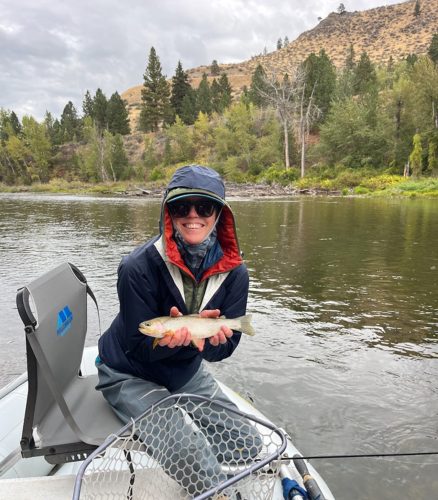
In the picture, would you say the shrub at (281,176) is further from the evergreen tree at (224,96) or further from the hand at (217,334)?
the hand at (217,334)

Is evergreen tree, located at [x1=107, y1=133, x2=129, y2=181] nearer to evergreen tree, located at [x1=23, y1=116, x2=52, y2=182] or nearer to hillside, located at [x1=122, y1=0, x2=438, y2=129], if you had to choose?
evergreen tree, located at [x1=23, y1=116, x2=52, y2=182]

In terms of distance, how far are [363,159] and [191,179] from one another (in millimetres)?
52579

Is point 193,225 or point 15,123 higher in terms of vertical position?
point 15,123

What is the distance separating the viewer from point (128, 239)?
1791cm

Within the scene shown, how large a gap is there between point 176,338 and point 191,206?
0.89 metres

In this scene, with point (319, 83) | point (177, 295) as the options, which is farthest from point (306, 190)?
point (177, 295)

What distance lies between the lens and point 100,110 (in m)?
97.1

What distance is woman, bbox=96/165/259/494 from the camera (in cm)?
278

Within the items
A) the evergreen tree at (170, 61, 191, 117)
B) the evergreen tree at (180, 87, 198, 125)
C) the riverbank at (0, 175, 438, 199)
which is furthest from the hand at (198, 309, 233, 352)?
the evergreen tree at (170, 61, 191, 117)

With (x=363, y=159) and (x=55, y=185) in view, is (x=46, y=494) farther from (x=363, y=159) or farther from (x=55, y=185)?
(x=55, y=185)

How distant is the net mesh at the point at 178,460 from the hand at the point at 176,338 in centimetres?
36

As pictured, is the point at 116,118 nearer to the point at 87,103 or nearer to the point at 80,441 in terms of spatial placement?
the point at 87,103

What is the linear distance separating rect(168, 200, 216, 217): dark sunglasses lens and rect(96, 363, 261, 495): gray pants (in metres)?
1.20

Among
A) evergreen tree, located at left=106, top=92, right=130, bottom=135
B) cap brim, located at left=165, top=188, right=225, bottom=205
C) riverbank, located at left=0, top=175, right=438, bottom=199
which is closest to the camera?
cap brim, located at left=165, top=188, right=225, bottom=205
